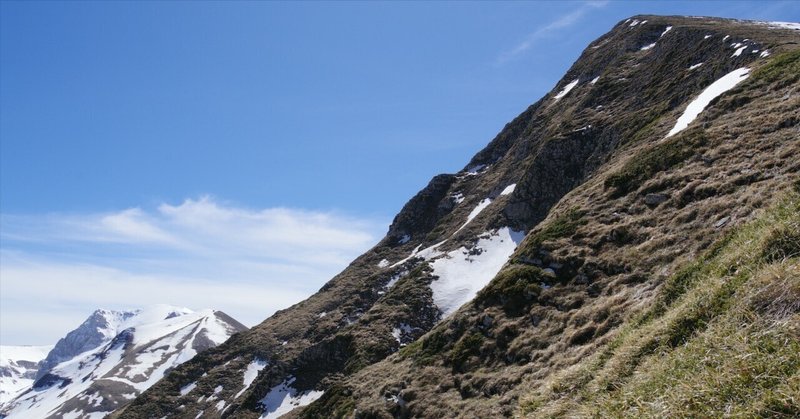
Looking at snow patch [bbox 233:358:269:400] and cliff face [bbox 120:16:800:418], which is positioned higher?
cliff face [bbox 120:16:800:418]

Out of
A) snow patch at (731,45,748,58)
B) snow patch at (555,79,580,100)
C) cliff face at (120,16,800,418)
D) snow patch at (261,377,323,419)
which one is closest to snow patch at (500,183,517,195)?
cliff face at (120,16,800,418)

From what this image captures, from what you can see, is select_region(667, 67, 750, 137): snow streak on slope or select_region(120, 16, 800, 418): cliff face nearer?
select_region(120, 16, 800, 418): cliff face

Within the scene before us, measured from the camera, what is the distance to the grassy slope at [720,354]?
598cm

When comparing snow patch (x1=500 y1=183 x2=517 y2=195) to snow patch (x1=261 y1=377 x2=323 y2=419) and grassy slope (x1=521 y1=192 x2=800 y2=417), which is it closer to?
snow patch (x1=261 y1=377 x2=323 y2=419)

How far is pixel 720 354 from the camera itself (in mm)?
6980

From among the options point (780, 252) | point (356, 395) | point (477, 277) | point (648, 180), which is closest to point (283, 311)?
point (477, 277)

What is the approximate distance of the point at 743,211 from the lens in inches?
712

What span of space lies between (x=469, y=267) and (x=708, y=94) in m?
29.7

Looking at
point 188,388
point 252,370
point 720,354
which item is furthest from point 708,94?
point 188,388

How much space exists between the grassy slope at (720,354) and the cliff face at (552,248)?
15.1ft

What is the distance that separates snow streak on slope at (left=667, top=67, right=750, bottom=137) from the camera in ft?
117

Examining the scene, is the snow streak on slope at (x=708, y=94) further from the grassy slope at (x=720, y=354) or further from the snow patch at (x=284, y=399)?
the snow patch at (x=284, y=399)

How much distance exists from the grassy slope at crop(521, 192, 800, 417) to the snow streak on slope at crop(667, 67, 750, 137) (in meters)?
27.9

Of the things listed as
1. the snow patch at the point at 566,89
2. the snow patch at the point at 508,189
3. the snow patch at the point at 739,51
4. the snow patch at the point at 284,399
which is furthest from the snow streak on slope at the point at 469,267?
the snow patch at the point at 566,89
